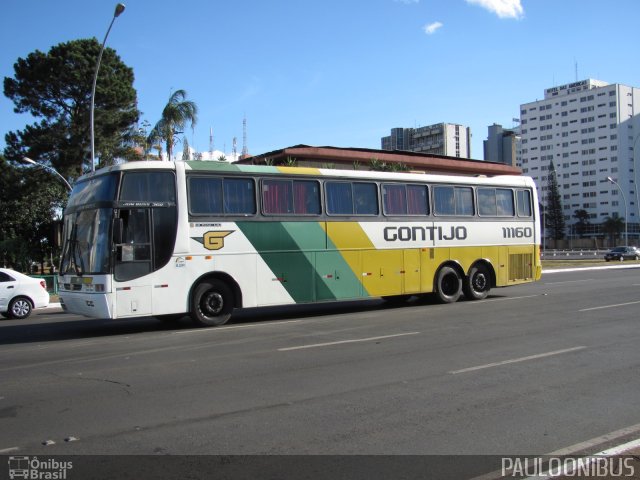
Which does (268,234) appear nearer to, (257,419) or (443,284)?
(443,284)

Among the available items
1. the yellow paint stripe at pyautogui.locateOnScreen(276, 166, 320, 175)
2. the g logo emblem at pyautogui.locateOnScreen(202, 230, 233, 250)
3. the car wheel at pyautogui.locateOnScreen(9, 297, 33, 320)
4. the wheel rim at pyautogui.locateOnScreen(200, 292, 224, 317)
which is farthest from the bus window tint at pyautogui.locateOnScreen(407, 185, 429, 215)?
the car wheel at pyautogui.locateOnScreen(9, 297, 33, 320)

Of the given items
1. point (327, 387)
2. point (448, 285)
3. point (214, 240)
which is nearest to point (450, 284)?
point (448, 285)

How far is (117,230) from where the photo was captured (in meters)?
11.6

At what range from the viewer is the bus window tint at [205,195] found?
12.8 meters

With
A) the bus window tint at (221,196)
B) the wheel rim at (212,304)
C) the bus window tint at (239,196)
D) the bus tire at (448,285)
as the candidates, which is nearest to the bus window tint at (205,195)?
the bus window tint at (221,196)

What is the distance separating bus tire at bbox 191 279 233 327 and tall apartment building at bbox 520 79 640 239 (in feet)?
456

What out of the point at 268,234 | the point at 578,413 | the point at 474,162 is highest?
the point at 474,162

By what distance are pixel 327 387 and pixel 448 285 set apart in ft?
36.5

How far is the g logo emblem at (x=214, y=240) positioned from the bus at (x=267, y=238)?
24mm

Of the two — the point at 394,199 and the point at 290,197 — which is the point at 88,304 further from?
the point at 394,199

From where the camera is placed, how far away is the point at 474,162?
55.8 meters

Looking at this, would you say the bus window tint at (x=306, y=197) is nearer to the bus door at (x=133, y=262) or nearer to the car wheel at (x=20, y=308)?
the bus door at (x=133, y=262)

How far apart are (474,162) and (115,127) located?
3437 cm

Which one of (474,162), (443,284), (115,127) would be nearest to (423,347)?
(443,284)
